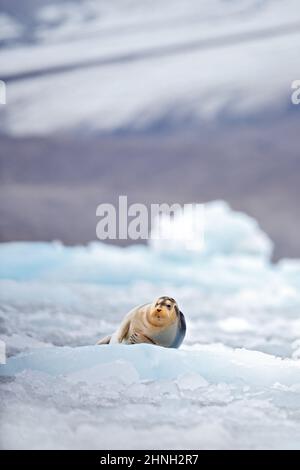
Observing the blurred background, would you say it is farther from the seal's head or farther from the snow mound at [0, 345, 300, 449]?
the snow mound at [0, 345, 300, 449]

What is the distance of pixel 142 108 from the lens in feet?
10.2

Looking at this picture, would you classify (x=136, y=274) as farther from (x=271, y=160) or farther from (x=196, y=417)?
(x=196, y=417)

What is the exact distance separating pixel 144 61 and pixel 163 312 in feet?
3.91

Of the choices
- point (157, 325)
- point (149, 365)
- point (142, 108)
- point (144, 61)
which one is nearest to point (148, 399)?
point (149, 365)

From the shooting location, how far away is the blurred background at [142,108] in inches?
114

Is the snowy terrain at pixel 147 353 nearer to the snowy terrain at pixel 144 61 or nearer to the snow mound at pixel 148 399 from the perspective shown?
the snow mound at pixel 148 399

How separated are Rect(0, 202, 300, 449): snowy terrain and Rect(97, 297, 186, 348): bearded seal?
14 centimetres

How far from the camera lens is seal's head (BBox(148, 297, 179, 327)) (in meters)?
2.49

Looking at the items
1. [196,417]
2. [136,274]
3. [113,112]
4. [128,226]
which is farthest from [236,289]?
[196,417]

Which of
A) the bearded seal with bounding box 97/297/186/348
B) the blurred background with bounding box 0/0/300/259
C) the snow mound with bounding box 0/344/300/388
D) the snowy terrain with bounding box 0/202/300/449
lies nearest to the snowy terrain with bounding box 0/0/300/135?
the blurred background with bounding box 0/0/300/259

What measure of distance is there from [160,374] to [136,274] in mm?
1414

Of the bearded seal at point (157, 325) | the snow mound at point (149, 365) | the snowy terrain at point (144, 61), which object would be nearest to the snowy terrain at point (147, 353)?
the snow mound at point (149, 365)

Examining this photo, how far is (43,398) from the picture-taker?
2.24 meters

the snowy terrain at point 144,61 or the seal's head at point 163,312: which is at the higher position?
the snowy terrain at point 144,61
